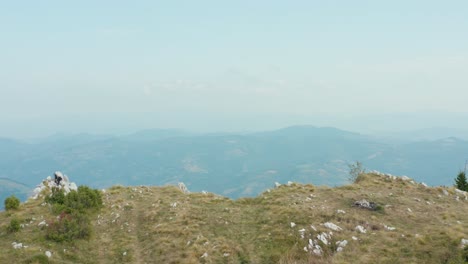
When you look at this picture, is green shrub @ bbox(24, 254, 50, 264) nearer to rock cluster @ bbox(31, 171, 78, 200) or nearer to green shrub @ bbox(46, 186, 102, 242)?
green shrub @ bbox(46, 186, 102, 242)

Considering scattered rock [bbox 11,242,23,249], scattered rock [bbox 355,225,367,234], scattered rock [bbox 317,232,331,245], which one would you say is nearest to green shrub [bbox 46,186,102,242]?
scattered rock [bbox 11,242,23,249]

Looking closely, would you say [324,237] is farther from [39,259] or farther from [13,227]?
[13,227]

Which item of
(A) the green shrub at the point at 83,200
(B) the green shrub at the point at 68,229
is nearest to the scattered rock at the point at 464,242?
(B) the green shrub at the point at 68,229

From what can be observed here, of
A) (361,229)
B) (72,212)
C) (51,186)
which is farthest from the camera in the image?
(51,186)

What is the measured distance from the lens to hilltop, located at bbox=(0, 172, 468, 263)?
69.3 feet

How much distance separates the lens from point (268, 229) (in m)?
25.9

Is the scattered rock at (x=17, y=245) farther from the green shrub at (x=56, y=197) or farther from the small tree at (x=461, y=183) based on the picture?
the small tree at (x=461, y=183)

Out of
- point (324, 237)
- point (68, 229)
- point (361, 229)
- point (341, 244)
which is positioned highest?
point (361, 229)

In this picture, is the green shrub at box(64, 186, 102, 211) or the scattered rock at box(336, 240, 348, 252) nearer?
the scattered rock at box(336, 240, 348, 252)

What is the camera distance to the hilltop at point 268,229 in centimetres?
2112

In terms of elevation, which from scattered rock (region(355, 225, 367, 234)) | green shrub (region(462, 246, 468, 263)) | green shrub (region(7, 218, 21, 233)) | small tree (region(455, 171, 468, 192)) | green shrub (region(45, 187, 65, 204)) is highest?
small tree (region(455, 171, 468, 192))

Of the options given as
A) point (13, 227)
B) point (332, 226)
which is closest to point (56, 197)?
point (13, 227)

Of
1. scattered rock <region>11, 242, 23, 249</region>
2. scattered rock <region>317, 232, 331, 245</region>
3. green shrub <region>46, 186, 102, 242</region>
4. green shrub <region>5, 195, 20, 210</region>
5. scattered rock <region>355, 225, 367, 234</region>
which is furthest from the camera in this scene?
green shrub <region>5, 195, 20, 210</region>

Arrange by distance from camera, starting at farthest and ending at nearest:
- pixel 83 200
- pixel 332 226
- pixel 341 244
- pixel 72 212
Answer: pixel 83 200
pixel 72 212
pixel 332 226
pixel 341 244
